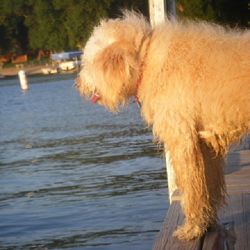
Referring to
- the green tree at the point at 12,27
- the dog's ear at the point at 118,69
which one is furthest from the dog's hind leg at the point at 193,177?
the green tree at the point at 12,27

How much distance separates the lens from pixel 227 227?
502cm

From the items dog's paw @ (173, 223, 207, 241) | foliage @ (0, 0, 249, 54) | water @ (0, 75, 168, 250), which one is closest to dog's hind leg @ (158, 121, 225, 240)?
dog's paw @ (173, 223, 207, 241)

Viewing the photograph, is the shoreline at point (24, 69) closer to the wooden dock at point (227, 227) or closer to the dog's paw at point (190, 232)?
the wooden dock at point (227, 227)

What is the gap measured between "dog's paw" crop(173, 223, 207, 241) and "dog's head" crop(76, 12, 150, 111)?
828 millimetres

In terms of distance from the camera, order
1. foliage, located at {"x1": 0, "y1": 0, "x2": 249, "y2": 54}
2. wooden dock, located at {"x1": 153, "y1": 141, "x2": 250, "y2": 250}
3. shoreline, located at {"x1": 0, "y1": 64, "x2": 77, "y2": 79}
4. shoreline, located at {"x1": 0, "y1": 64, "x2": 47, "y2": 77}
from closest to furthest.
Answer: wooden dock, located at {"x1": 153, "y1": 141, "x2": 250, "y2": 250}
foliage, located at {"x1": 0, "y1": 0, "x2": 249, "y2": 54}
shoreline, located at {"x1": 0, "y1": 64, "x2": 77, "y2": 79}
shoreline, located at {"x1": 0, "y1": 64, "x2": 47, "y2": 77}

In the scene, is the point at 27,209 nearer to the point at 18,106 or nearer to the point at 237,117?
the point at 237,117

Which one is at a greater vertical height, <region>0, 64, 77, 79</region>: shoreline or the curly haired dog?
the curly haired dog

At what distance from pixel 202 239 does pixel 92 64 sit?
122 cm

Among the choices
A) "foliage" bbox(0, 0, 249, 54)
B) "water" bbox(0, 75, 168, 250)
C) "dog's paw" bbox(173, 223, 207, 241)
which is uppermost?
"foliage" bbox(0, 0, 249, 54)

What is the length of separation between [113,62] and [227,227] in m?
1.22

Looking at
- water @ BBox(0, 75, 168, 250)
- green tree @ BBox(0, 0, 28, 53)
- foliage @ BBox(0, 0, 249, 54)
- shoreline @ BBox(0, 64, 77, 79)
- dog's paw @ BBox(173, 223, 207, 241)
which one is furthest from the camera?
green tree @ BBox(0, 0, 28, 53)

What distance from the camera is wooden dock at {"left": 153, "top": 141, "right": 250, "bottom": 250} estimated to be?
4660mm

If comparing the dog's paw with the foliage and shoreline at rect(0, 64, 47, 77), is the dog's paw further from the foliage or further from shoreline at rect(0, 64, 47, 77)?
shoreline at rect(0, 64, 47, 77)

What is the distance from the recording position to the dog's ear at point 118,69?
15.9ft
